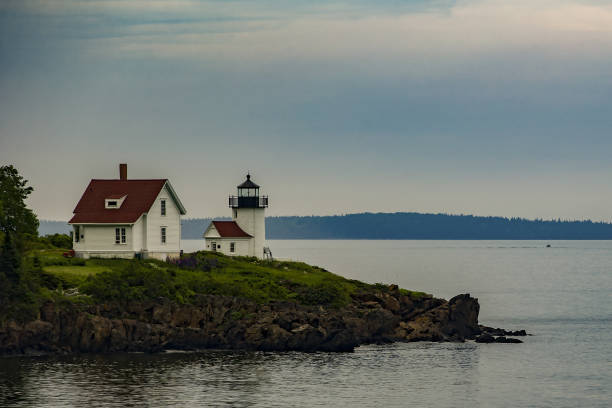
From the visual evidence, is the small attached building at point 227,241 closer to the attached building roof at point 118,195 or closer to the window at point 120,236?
the attached building roof at point 118,195

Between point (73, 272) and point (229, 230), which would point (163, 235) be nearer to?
point (73, 272)

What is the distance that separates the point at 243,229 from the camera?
10825 cm

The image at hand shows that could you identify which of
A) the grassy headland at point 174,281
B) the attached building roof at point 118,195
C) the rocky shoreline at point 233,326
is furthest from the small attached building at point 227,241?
the rocky shoreline at point 233,326

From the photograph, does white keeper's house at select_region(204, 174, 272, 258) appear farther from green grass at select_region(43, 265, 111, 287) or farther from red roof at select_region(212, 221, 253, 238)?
green grass at select_region(43, 265, 111, 287)

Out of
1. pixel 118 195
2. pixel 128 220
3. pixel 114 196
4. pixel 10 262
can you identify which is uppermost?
→ pixel 118 195

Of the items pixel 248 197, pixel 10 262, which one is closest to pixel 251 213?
pixel 248 197

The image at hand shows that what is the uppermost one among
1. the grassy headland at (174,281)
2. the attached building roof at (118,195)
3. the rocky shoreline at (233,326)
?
the attached building roof at (118,195)

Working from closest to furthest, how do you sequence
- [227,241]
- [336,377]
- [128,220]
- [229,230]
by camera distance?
[336,377]
[128,220]
[227,241]
[229,230]

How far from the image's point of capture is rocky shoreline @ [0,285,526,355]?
67.0m

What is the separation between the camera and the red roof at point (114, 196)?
87.6 m

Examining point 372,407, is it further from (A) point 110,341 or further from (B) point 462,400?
(A) point 110,341

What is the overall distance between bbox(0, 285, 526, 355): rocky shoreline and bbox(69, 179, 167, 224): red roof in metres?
17.2

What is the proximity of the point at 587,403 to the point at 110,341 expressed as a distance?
32.6 metres

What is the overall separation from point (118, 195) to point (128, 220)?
16.1 feet
